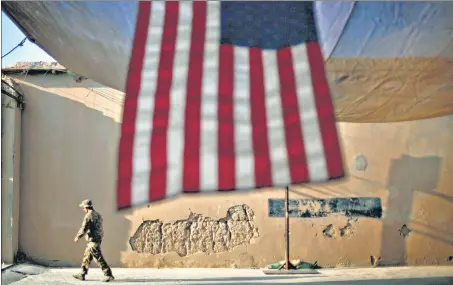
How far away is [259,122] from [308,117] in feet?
0.74

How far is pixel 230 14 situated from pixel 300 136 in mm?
725

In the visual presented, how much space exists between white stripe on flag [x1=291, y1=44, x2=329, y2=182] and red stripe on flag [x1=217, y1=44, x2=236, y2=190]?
309 millimetres

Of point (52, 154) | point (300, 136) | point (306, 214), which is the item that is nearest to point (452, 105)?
point (300, 136)

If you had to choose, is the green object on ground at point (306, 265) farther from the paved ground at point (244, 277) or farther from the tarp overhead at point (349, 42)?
the tarp overhead at point (349, 42)

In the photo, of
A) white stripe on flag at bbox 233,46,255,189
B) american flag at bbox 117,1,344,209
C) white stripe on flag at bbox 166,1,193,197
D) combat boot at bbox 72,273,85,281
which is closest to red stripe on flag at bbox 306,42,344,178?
american flag at bbox 117,1,344,209

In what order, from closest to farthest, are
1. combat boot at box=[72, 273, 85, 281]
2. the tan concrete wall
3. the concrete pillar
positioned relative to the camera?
1. combat boot at box=[72, 273, 85, 281]
2. the concrete pillar
3. the tan concrete wall

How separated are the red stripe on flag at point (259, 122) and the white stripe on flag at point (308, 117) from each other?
166 millimetres

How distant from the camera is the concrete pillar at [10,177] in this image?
10766 mm

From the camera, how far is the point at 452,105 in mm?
3070

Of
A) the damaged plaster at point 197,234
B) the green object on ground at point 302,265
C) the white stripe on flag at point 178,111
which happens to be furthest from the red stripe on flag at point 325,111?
the damaged plaster at point 197,234

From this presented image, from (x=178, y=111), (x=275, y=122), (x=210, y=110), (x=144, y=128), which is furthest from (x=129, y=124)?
(x=275, y=122)

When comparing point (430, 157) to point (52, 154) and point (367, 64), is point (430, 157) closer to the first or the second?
point (52, 154)

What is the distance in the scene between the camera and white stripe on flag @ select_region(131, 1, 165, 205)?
2.60 meters

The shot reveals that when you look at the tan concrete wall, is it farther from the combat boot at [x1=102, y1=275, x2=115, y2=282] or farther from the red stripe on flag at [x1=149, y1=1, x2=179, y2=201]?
the red stripe on flag at [x1=149, y1=1, x2=179, y2=201]
